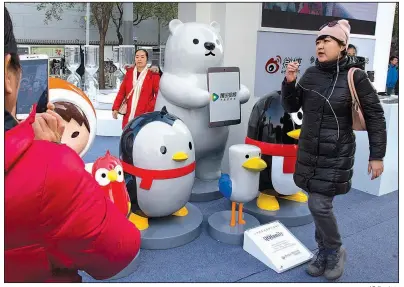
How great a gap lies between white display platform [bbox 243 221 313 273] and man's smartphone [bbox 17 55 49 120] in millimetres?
1831

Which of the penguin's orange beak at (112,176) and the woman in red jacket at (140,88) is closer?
the penguin's orange beak at (112,176)

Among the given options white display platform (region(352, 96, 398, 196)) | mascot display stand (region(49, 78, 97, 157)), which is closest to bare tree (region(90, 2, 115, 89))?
white display platform (region(352, 96, 398, 196))

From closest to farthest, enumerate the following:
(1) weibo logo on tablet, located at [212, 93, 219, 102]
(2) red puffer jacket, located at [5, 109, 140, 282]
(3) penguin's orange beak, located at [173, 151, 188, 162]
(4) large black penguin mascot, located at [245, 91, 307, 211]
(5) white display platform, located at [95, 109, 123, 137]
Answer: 1. (2) red puffer jacket, located at [5, 109, 140, 282]
2. (3) penguin's orange beak, located at [173, 151, 188, 162]
3. (4) large black penguin mascot, located at [245, 91, 307, 211]
4. (1) weibo logo on tablet, located at [212, 93, 219, 102]
5. (5) white display platform, located at [95, 109, 123, 137]

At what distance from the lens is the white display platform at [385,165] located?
4.06 m

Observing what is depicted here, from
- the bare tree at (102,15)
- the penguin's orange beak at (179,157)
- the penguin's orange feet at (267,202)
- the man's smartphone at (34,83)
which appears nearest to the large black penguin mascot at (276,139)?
the penguin's orange feet at (267,202)

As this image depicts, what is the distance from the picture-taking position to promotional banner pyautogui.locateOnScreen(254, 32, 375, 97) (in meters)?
4.17

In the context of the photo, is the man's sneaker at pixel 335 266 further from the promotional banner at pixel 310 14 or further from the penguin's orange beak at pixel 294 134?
the promotional banner at pixel 310 14

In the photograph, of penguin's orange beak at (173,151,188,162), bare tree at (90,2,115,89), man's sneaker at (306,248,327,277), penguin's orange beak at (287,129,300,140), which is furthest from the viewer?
bare tree at (90,2,115,89)

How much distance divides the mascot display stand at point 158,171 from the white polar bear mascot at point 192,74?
2.06 ft

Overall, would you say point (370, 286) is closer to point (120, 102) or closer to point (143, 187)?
point (143, 187)

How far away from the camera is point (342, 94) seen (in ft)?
7.54

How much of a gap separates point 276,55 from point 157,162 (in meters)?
2.10

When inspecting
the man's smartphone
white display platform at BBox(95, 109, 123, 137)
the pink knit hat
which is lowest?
white display platform at BBox(95, 109, 123, 137)

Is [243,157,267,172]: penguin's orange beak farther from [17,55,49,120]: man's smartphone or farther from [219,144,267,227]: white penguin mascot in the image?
[17,55,49,120]: man's smartphone
